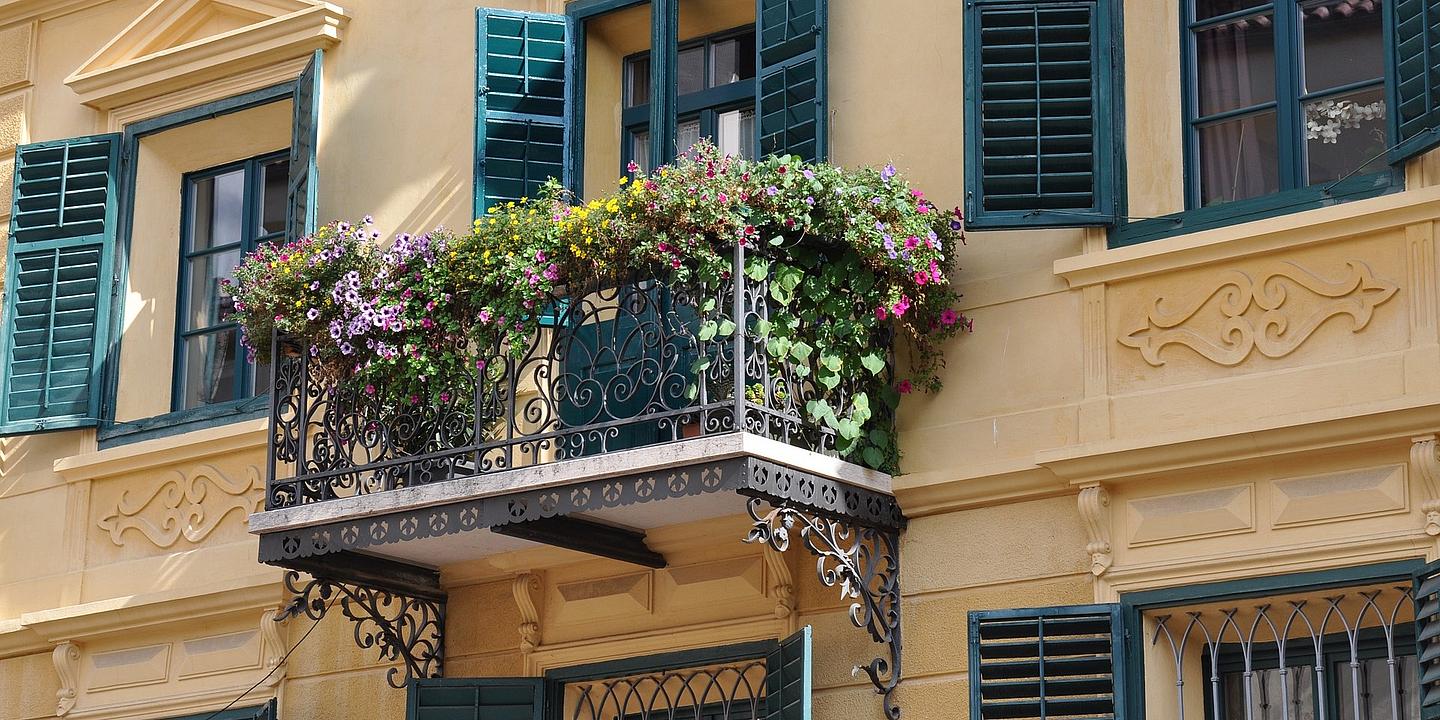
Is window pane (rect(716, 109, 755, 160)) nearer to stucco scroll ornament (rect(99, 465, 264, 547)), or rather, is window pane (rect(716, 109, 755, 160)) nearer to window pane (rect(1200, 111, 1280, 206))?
window pane (rect(1200, 111, 1280, 206))

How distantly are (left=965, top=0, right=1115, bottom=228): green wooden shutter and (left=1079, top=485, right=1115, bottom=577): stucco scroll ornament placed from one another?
3.93ft

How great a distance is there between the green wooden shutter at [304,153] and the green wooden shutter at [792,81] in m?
2.67

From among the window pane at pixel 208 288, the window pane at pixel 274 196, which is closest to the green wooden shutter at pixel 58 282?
the window pane at pixel 208 288

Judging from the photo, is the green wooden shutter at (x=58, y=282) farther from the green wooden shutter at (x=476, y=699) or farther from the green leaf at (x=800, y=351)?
the green leaf at (x=800, y=351)

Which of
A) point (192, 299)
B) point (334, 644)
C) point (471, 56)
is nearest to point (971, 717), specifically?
point (334, 644)

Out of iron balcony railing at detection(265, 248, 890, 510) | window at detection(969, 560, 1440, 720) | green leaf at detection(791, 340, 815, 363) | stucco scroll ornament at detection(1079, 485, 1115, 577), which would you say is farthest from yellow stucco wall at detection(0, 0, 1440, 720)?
green leaf at detection(791, 340, 815, 363)

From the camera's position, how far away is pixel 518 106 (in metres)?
11.5

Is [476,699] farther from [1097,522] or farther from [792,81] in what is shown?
[792,81]

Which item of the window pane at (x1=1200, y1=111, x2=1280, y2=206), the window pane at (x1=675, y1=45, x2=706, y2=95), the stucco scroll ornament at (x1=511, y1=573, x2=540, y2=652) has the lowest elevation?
the stucco scroll ornament at (x1=511, y1=573, x2=540, y2=652)

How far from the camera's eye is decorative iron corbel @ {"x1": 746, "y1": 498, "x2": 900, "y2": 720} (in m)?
9.44

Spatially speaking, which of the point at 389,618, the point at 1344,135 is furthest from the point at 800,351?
the point at 389,618

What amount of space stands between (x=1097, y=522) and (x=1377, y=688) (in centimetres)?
132

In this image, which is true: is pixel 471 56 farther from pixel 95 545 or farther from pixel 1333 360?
pixel 1333 360

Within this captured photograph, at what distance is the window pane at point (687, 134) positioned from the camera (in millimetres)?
11430
